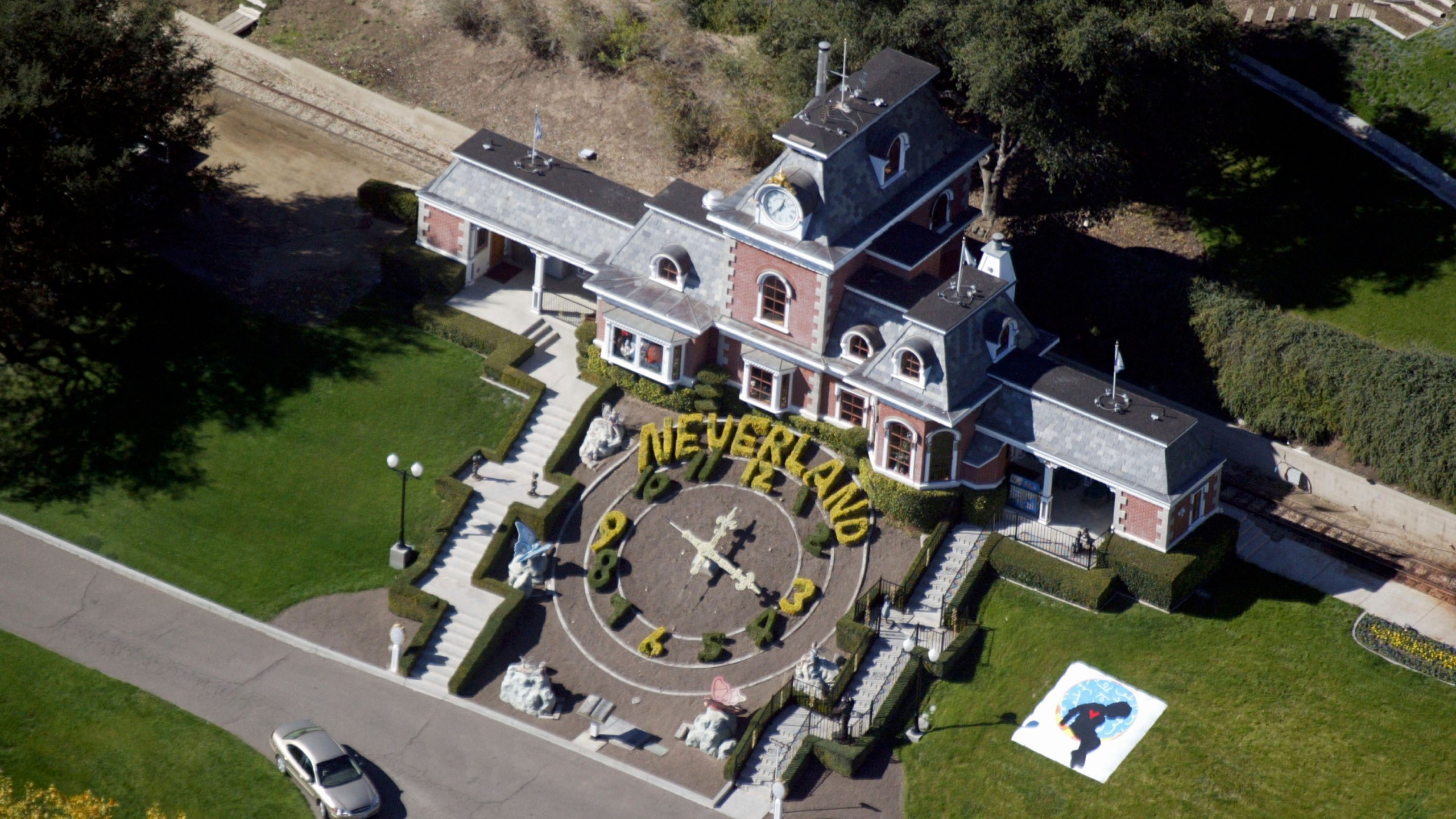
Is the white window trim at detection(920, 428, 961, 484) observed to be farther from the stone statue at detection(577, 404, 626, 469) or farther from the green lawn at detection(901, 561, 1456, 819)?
the stone statue at detection(577, 404, 626, 469)

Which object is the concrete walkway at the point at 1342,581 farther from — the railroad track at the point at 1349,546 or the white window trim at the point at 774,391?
the white window trim at the point at 774,391

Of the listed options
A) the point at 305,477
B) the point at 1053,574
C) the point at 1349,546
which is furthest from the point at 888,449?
the point at 305,477

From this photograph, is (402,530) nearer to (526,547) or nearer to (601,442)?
(526,547)

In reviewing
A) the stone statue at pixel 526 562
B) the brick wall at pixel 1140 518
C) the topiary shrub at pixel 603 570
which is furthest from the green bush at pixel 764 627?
the brick wall at pixel 1140 518

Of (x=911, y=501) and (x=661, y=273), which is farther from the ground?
(x=661, y=273)

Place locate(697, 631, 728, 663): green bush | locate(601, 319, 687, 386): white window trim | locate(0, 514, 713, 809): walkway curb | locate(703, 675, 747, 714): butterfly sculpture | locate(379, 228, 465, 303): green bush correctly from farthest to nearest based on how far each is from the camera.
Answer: locate(379, 228, 465, 303): green bush, locate(601, 319, 687, 386): white window trim, locate(697, 631, 728, 663): green bush, locate(703, 675, 747, 714): butterfly sculpture, locate(0, 514, 713, 809): walkway curb

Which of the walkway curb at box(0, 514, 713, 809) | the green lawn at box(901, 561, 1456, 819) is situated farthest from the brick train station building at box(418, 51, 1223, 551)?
the walkway curb at box(0, 514, 713, 809)
